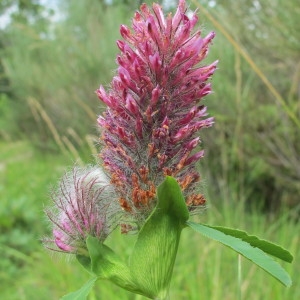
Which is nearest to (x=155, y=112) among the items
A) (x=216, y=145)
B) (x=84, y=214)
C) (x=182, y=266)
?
(x=84, y=214)

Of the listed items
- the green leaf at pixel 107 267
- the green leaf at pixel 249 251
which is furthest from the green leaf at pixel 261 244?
the green leaf at pixel 107 267

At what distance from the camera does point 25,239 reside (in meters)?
4.36

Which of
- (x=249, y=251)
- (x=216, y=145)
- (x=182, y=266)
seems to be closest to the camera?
(x=249, y=251)

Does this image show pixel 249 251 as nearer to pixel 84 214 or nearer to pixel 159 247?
pixel 159 247

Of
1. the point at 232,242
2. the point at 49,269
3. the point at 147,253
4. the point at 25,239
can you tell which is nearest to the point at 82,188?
the point at 147,253

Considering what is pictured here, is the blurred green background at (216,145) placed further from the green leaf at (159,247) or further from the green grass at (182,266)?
the green leaf at (159,247)

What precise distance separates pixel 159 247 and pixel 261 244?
144 mm

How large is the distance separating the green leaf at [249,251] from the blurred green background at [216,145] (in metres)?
0.21

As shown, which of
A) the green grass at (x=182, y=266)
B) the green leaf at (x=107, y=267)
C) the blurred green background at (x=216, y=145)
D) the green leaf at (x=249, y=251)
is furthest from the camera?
the blurred green background at (x=216, y=145)

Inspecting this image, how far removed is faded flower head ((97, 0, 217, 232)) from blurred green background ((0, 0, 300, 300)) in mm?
107

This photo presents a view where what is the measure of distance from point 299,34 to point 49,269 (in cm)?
229

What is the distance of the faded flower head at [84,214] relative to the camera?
31.6 inches

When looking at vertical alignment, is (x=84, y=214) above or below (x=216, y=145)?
Result: below

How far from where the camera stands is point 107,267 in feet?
2.53
